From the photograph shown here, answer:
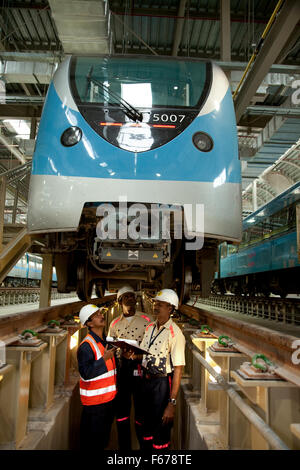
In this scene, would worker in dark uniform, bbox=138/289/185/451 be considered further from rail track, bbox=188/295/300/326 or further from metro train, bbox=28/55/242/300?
rail track, bbox=188/295/300/326

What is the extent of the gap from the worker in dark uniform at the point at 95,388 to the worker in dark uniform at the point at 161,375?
346mm

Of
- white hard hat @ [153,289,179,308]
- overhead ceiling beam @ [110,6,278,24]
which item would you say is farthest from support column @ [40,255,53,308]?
overhead ceiling beam @ [110,6,278,24]

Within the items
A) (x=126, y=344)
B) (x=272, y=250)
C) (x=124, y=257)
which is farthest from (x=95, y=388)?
(x=272, y=250)

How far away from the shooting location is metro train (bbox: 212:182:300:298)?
33.2 feet

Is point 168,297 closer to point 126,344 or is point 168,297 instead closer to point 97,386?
point 126,344

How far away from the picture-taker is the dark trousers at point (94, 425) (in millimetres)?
3186

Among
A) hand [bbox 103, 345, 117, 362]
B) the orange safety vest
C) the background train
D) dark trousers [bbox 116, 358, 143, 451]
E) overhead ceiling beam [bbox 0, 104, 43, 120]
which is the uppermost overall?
overhead ceiling beam [bbox 0, 104, 43, 120]

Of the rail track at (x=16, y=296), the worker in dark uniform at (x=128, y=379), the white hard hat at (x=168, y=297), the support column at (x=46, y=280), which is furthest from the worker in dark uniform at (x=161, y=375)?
the rail track at (x=16, y=296)

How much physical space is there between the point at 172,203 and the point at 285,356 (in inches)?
62.3

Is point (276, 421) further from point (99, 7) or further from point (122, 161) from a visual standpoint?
point (99, 7)

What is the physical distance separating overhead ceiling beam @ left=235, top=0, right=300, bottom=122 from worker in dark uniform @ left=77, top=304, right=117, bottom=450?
444 centimetres

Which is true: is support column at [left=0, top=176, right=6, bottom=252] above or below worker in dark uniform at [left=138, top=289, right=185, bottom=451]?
above

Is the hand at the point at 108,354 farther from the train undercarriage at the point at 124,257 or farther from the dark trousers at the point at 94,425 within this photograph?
the train undercarriage at the point at 124,257

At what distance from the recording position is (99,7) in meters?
5.42
